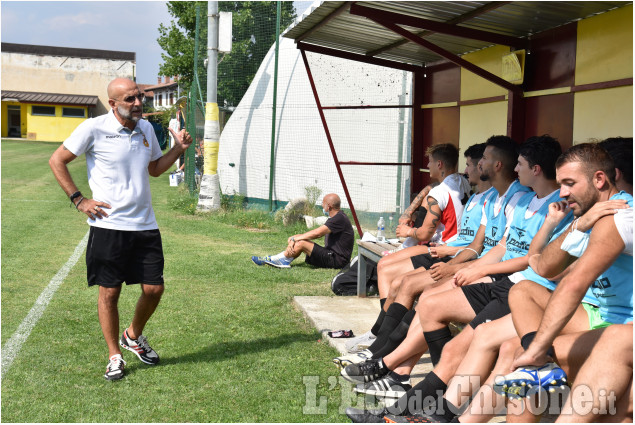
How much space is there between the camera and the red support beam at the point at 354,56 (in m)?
7.75

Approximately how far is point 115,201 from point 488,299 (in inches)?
99.0

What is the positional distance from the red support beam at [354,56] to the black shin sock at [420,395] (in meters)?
5.05

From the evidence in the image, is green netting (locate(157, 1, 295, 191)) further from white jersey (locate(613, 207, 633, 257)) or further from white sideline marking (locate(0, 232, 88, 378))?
white jersey (locate(613, 207, 633, 257))

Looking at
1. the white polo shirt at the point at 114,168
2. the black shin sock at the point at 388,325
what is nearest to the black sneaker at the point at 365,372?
the black shin sock at the point at 388,325

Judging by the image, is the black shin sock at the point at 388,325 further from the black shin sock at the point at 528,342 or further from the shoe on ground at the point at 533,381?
Answer: the shoe on ground at the point at 533,381

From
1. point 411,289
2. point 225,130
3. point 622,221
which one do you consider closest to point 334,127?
point 225,130

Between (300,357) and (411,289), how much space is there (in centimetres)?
100

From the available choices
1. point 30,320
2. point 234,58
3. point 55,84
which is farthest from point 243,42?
point 55,84

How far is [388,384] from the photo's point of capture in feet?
13.0

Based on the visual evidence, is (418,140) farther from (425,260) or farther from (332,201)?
(425,260)

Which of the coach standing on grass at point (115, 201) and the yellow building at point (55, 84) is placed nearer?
the coach standing on grass at point (115, 201)

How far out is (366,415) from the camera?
360 cm

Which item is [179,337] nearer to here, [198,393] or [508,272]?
[198,393]

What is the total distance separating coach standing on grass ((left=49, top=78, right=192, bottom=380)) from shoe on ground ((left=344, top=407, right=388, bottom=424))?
1.65 metres
